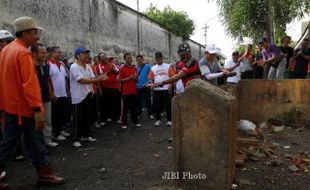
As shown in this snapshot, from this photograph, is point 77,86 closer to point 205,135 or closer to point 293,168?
point 205,135

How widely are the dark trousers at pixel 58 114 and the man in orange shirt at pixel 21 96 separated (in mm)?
3081

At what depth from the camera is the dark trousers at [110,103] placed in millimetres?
9555

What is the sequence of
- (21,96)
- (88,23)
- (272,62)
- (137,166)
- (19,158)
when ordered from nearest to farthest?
(21,96) < (137,166) < (19,158) < (272,62) < (88,23)

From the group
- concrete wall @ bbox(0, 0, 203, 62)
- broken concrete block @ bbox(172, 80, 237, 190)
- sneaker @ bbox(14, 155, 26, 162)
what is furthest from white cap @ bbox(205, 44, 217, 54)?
concrete wall @ bbox(0, 0, 203, 62)

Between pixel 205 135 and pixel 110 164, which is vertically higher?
pixel 205 135

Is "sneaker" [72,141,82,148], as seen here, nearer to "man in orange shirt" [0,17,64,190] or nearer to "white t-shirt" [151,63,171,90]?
"man in orange shirt" [0,17,64,190]

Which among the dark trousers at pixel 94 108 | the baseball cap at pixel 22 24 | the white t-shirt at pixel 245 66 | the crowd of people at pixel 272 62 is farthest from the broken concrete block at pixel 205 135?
the white t-shirt at pixel 245 66

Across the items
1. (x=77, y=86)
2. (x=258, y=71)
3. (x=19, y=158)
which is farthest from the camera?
(x=258, y=71)

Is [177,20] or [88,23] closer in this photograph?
[88,23]

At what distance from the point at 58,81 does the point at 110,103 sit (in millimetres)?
2262

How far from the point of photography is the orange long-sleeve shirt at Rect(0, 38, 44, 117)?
4152mm

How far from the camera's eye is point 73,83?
6828mm

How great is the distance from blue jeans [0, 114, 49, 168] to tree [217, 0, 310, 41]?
492 inches

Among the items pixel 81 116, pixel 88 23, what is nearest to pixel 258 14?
pixel 88 23
